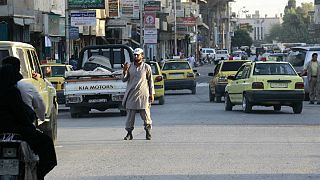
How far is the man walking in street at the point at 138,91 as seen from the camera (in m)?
16.0

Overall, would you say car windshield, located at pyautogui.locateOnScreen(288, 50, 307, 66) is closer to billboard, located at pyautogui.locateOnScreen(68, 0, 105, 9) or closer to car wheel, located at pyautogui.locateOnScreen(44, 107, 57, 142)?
billboard, located at pyautogui.locateOnScreen(68, 0, 105, 9)

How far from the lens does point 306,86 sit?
97.3 feet

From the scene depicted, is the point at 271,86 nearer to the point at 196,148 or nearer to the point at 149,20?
the point at 196,148

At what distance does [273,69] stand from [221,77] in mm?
7037

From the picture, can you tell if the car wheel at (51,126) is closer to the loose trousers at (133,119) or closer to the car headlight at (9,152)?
the loose trousers at (133,119)

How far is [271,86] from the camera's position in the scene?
22.4 meters

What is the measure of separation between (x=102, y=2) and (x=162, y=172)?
3068cm

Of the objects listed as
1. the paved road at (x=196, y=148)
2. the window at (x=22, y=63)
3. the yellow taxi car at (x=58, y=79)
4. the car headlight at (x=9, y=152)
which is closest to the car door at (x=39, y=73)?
the window at (x=22, y=63)

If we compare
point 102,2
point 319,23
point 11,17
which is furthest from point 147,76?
point 319,23

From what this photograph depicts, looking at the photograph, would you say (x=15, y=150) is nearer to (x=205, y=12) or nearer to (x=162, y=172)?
(x=162, y=172)

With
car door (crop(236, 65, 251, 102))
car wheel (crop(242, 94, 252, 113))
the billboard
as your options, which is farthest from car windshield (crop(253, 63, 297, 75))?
the billboard

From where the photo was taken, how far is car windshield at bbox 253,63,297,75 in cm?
2308

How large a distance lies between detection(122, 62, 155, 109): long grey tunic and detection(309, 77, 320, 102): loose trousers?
44.1 feet

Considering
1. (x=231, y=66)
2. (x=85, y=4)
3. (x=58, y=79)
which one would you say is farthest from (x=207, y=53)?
(x=58, y=79)
